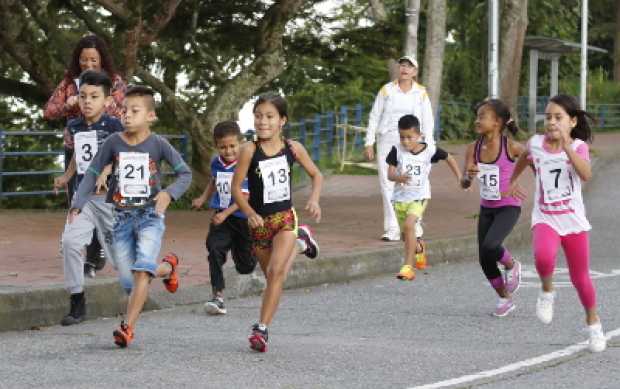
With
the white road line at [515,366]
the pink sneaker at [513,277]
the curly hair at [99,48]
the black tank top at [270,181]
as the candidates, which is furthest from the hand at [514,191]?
the curly hair at [99,48]

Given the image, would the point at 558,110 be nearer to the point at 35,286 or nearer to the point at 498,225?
the point at 498,225

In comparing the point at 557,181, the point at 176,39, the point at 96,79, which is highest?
the point at 176,39

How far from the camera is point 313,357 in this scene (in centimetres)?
836

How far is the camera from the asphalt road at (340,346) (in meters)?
7.62

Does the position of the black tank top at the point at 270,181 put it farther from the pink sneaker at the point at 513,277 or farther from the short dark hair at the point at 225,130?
the pink sneaker at the point at 513,277

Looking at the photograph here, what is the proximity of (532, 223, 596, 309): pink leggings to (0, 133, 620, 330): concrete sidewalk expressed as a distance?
311 cm

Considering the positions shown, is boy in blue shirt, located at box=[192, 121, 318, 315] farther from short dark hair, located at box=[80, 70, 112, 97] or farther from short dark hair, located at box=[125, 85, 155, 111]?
short dark hair, located at box=[125, 85, 155, 111]

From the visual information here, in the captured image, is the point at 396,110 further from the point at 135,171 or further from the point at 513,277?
the point at 135,171

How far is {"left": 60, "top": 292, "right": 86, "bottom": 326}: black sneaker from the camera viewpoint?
32.2ft

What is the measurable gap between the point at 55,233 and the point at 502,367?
831 cm

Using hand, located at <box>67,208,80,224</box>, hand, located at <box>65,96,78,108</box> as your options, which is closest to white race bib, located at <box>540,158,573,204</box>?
hand, located at <box>67,208,80,224</box>

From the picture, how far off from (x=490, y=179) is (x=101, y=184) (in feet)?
9.46

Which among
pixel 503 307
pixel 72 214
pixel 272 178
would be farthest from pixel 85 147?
pixel 503 307

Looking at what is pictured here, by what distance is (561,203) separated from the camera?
9.16 m
